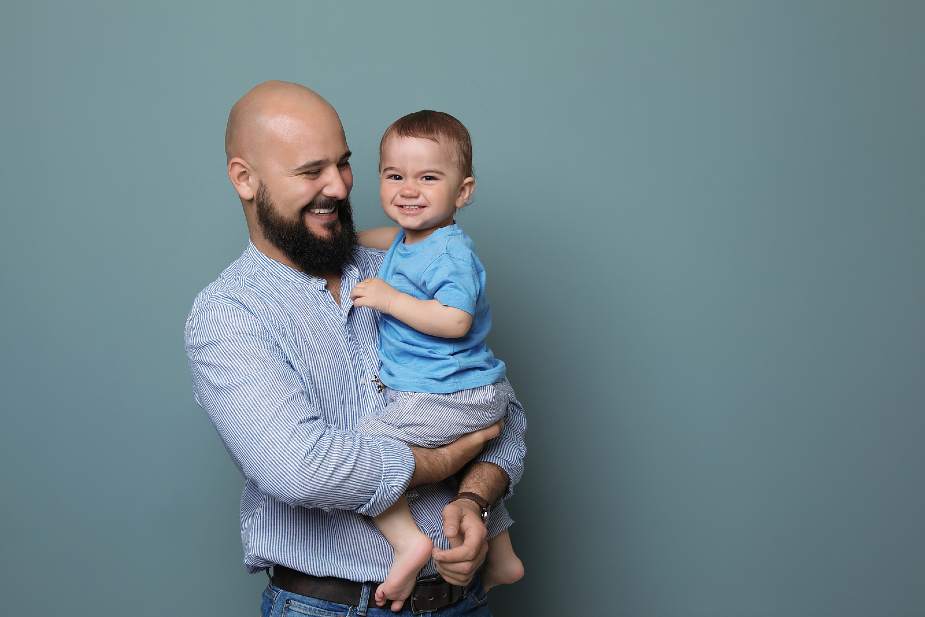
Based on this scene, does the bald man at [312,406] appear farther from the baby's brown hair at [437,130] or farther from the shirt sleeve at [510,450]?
the baby's brown hair at [437,130]

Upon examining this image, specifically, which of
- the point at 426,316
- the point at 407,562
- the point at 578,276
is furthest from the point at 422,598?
the point at 578,276

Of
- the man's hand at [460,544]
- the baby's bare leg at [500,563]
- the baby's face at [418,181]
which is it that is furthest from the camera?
the baby's bare leg at [500,563]

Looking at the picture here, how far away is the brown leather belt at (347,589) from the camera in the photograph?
2264mm

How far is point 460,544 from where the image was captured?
217 cm

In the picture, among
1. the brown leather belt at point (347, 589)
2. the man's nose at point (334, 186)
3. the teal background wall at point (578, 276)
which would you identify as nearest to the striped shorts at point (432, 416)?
the brown leather belt at point (347, 589)

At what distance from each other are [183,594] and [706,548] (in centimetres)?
186

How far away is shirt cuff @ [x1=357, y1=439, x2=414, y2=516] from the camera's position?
2068 mm

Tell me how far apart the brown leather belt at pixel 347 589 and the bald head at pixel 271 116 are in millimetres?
1035

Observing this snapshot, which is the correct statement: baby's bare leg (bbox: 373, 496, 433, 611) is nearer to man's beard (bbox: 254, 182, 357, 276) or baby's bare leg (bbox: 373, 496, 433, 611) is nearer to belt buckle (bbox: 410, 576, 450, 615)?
belt buckle (bbox: 410, 576, 450, 615)

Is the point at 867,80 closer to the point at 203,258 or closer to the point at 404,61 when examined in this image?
the point at 404,61

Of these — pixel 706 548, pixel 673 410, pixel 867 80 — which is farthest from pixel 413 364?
pixel 867 80

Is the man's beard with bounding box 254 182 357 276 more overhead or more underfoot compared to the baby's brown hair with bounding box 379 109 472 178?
more underfoot

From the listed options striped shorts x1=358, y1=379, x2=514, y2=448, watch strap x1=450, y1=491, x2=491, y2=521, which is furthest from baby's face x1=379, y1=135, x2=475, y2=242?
watch strap x1=450, y1=491, x2=491, y2=521

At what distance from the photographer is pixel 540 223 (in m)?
3.44
